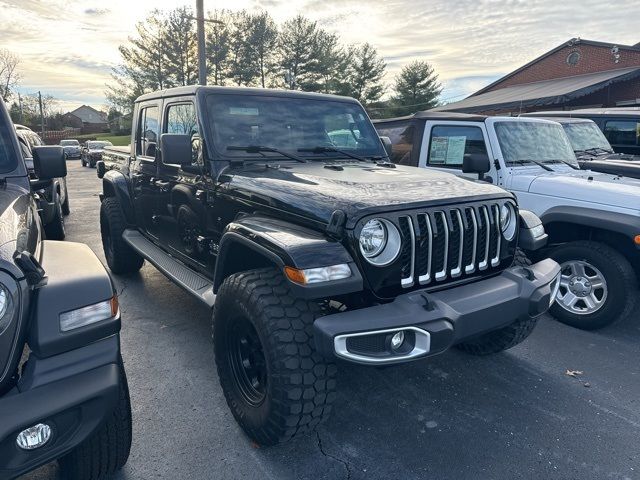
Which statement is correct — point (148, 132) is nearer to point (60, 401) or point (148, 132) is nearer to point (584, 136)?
point (60, 401)

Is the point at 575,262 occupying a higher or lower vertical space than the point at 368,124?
lower

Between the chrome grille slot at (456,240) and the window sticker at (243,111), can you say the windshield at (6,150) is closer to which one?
the window sticker at (243,111)

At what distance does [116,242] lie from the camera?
5.02 metres

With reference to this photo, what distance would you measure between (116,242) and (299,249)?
143 inches

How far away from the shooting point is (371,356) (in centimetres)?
206

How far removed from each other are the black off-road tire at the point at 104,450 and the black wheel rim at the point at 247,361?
0.65m

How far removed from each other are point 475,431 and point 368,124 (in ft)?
8.53

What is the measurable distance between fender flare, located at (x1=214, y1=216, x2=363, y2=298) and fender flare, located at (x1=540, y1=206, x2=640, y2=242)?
9.43 feet

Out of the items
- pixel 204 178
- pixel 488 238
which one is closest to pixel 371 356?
pixel 488 238

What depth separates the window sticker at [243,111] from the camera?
3398 millimetres

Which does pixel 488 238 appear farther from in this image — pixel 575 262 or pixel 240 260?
pixel 575 262

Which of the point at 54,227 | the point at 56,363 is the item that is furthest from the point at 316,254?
the point at 54,227

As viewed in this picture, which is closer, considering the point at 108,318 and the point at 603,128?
the point at 108,318

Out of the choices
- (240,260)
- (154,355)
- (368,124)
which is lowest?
(154,355)
